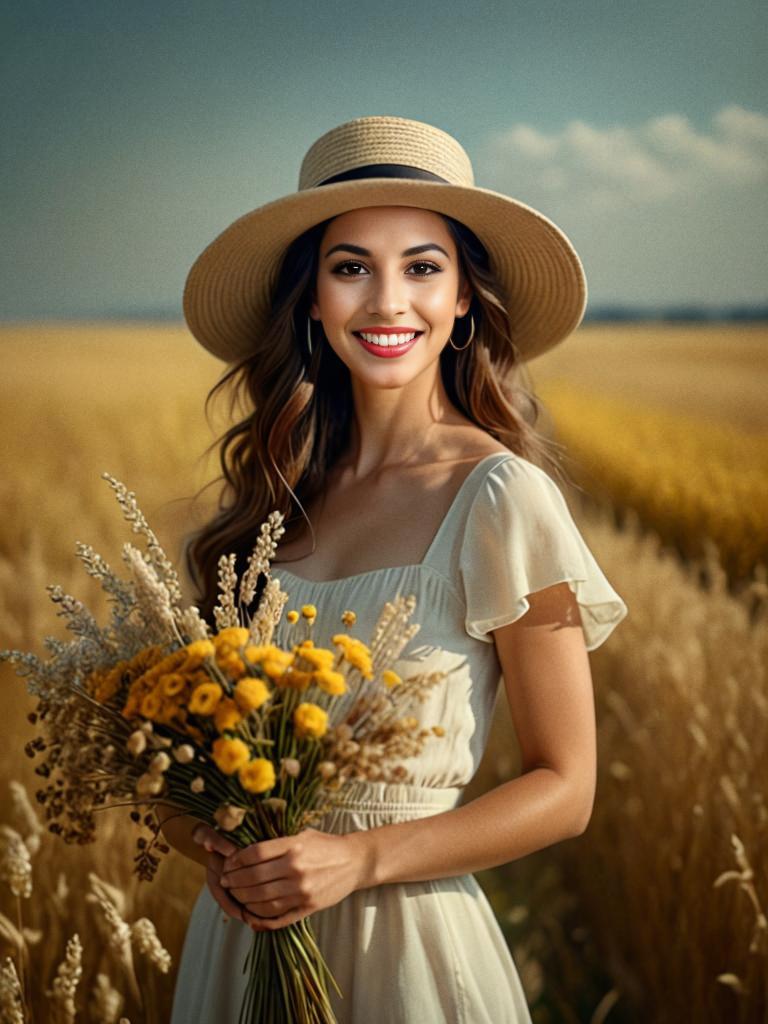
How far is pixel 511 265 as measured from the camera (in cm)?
150

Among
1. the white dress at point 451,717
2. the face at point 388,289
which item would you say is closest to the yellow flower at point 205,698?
the white dress at point 451,717

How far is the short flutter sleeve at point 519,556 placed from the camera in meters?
1.17

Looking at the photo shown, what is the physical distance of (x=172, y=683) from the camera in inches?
33.6

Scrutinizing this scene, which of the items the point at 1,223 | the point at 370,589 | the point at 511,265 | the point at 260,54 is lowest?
the point at 370,589

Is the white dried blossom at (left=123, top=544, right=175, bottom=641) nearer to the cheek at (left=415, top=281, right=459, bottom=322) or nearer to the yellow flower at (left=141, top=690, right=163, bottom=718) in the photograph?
the yellow flower at (left=141, top=690, right=163, bottom=718)

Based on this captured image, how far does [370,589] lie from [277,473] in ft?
1.18

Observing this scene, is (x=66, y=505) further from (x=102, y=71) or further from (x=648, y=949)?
(x=648, y=949)

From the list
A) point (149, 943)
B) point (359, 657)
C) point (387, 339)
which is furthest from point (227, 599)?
point (149, 943)

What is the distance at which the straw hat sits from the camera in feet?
4.37

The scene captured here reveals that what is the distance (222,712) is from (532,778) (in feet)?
1.45

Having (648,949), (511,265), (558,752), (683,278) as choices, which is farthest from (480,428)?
(648,949)

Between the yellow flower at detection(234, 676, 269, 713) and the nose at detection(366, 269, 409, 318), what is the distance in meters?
0.62

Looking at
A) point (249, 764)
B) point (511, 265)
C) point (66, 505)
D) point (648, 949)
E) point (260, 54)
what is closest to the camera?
point (249, 764)

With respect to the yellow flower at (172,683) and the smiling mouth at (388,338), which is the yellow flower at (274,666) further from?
the smiling mouth at (388,338)
